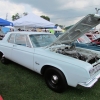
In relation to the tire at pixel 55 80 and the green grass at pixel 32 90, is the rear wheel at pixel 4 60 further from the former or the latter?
the tire at pixel 55 80

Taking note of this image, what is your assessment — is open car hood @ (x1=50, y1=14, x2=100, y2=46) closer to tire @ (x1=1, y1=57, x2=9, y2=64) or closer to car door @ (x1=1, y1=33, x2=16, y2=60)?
car door @ (x1=1, y1=33, x2=16, y2=60)

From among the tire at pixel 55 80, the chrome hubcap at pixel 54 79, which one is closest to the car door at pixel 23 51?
the tire at pixel 55 80

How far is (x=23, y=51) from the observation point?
3.84 meters

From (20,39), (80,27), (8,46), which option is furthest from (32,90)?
(80,27)

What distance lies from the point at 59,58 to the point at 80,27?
1.10 metres

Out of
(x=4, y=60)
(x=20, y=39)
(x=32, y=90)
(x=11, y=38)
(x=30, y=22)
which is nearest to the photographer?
(x=32, y=90)

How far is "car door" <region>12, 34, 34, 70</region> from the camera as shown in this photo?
364 cm

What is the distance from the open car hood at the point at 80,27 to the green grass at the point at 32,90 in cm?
144

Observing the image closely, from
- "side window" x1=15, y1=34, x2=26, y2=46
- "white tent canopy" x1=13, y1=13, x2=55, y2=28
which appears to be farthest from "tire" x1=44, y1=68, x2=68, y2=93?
"white tent canopy" x1=13, y1=13, x2=55, y2=28

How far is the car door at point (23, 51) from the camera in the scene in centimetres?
364

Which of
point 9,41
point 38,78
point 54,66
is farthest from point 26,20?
point 54,66

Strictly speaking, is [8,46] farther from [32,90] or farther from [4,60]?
[32,90]

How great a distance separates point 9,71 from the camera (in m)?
4.47

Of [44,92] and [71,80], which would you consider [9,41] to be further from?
[71,80]
